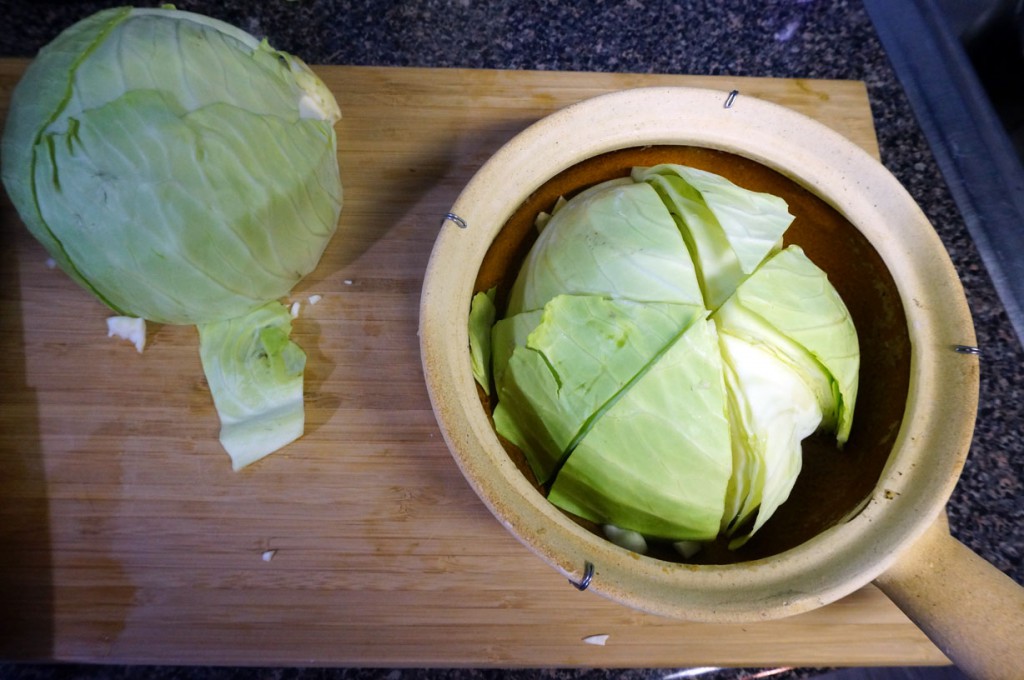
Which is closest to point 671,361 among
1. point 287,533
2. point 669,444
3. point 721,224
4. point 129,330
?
point 669,444

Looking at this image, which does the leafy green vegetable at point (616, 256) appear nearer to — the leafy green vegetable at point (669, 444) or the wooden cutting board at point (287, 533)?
the leafy green vegetable at point (669, 444)

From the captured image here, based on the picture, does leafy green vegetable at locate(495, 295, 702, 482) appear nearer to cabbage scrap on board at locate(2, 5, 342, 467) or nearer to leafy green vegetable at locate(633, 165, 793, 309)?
leafy green vegetable at locate(633, 165, 793, 309)

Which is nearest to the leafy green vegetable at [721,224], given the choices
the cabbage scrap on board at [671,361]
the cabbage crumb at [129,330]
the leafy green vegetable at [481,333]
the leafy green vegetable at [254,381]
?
the cabbage scrap on board at [671,361]

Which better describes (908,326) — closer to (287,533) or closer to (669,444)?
(669,444)

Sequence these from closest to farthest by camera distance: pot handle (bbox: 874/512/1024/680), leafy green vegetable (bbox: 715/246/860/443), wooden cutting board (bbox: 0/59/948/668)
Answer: pot handle (bbox: 874/512/1024/680) → leafy green vegetable (bbox: 715/246/860/443) → wooden cutting board (bbox: 0/59/948/668)

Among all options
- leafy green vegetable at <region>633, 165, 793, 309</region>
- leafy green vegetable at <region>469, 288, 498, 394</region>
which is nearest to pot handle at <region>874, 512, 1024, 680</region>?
leafy green vegetable at <region>633, 165, 793, 309</region>

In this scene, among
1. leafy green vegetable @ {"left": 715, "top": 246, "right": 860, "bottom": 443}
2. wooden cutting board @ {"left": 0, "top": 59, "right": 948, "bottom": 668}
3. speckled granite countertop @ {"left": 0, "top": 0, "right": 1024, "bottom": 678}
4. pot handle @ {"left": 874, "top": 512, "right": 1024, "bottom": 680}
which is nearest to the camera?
pot handle @ {"left": 874, "top": 512, "right": 1024, "bottom": 680}
